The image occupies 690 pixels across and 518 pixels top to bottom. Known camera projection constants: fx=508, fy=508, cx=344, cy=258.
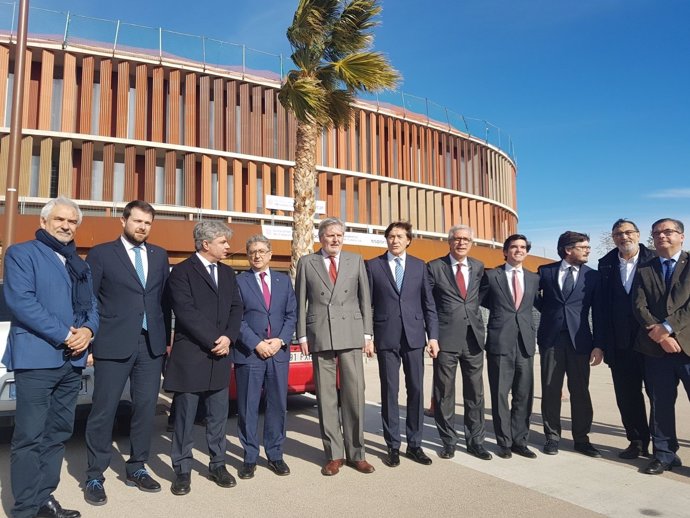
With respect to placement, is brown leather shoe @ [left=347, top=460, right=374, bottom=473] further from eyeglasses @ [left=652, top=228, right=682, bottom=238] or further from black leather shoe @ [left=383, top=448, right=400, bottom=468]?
eyeglasses @ [left=652, top=228, right=682, bottom=238]

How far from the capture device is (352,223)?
90.3 feet

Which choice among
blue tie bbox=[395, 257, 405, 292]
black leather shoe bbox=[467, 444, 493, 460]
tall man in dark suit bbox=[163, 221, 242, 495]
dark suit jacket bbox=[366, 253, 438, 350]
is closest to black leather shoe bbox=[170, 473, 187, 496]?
tall man in dark suit bbox=[163, 221, 242, 495]

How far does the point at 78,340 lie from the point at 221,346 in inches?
41.2

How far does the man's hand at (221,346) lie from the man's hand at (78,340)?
927 mm

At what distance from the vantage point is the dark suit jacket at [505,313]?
4.93 m

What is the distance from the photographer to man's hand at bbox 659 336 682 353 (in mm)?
4277

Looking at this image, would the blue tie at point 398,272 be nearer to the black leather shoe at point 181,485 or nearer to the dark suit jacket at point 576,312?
the dark suit jacket at point 576,312

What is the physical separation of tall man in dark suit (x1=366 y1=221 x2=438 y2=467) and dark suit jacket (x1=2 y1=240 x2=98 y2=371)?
259 cm

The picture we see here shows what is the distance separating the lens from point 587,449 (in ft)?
15.9

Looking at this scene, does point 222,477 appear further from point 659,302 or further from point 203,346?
point 659,302

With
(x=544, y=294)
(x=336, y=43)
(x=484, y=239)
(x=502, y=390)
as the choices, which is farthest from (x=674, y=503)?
(x=484, y=239)

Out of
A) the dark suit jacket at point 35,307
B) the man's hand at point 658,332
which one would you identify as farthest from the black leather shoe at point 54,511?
the man's hand at point 658,332

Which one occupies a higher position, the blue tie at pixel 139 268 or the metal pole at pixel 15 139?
the metal pole at pixel 15 139

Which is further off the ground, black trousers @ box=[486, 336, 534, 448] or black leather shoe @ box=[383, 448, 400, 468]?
black trousers @ box=[486, 336, 534, 448]
